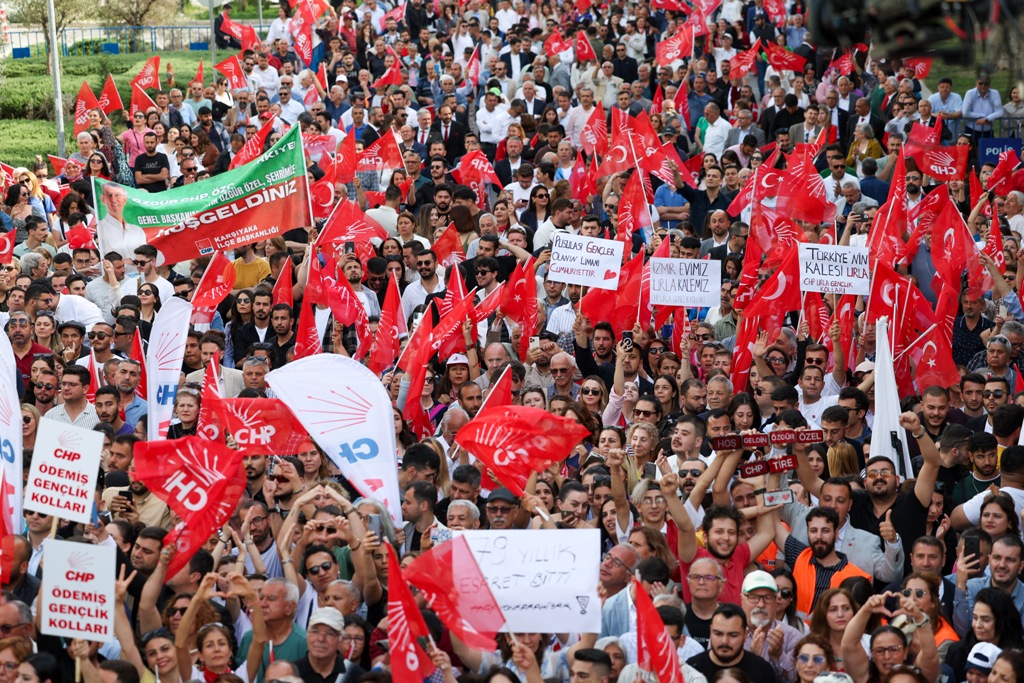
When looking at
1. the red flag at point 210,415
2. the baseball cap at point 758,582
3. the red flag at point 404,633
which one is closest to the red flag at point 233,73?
the red flag at point 210,415

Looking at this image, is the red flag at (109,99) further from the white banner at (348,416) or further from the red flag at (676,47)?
the white banner at (348,416)

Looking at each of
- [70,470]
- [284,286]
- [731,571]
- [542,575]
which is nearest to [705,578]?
[731,571]

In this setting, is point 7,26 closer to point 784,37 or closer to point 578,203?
point 784,37

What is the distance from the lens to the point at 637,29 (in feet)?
79.2

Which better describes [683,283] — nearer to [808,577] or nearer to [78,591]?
[808,577]

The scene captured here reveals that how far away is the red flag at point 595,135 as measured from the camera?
18.4 meters

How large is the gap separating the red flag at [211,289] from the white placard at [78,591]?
5739 mm

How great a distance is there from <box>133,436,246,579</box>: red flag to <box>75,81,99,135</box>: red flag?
39.7ft

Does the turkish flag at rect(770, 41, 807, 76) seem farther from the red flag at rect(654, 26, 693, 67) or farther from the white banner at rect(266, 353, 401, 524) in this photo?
the white banner at rect(266, 353, 401, 524)

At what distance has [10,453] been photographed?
1002 cm

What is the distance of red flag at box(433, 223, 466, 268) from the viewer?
1506 centimetres

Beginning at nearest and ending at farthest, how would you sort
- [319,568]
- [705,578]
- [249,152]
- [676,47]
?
1. [705,578]
2. [319,568]
3. [249,152]
4. [676,47]

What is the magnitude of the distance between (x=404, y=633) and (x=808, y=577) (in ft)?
7.99

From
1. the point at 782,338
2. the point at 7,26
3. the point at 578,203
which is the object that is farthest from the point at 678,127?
the point at 7,26
